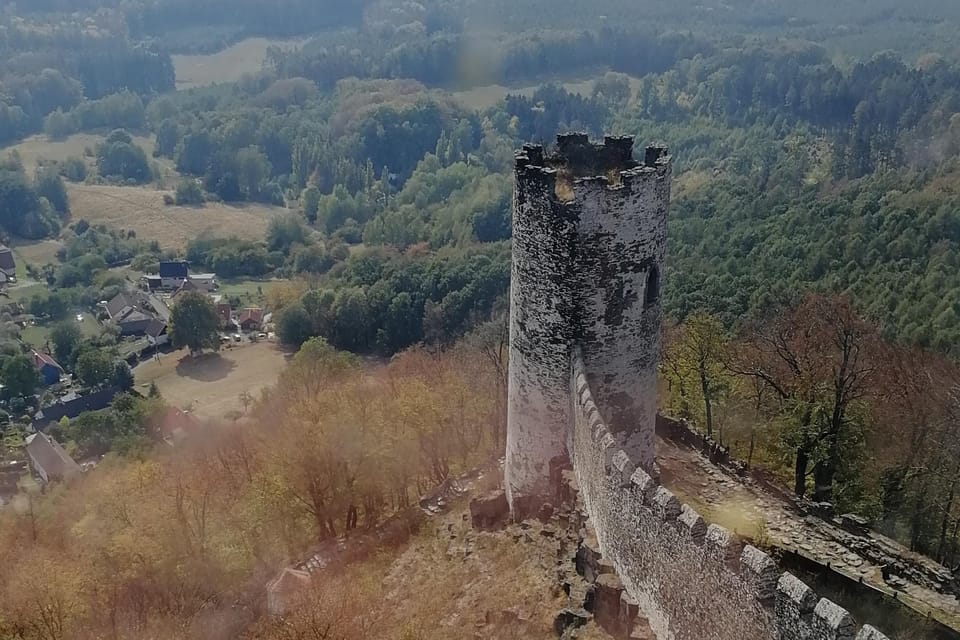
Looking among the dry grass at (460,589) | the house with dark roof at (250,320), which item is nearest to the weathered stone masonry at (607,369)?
the dry grass at (460,589)

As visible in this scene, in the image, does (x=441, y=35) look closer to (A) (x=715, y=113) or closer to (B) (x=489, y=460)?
(A) (x=715, y=113)

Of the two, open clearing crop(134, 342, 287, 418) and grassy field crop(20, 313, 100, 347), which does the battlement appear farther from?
grassy field crop(20, 313, 100, 347)

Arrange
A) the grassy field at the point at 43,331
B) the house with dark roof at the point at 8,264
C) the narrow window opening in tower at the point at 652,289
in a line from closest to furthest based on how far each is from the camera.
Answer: the narrow window opening in tower at the point at 652,289
the grassy field at the point at 43,331
the house with dark roof at the point at 8,264

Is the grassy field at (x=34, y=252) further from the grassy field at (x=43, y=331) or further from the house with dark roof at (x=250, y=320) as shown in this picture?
the house with dark roof at (x=250, y=320)

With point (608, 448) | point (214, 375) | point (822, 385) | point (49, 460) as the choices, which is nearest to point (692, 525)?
point (608, 448)

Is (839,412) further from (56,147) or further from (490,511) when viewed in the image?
(56,147)

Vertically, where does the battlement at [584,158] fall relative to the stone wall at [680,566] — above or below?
above
